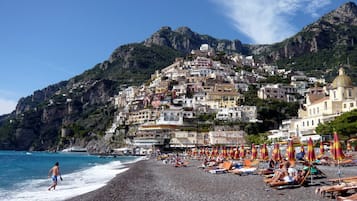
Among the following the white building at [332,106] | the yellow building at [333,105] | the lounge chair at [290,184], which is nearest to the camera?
the lounge chair at [290,184]

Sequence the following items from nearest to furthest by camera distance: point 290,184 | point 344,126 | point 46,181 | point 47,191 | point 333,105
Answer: point 290,184 < point 47,191 < point 46,181 < point 344,126 < point 333,105

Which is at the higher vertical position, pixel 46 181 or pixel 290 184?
pixel 290 184

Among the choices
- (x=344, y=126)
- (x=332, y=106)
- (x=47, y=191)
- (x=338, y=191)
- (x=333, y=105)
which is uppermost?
(x=333, y=105)

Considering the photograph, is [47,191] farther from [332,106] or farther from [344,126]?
[332,106]

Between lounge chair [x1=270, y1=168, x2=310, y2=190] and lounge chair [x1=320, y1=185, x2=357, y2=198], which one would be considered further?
lounge chair [x1=270, y1=168, x2=310, y2=190]

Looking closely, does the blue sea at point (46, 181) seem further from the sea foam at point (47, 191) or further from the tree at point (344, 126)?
the tree at point (344, 126)

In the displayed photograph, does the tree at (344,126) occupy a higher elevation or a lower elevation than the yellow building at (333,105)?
lower

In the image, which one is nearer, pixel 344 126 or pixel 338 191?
pixel 338 191

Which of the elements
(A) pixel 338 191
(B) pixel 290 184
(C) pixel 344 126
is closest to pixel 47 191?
(B) pixel 290 184

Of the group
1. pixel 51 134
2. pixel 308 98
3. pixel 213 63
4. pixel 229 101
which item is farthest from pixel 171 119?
pixel 51 134

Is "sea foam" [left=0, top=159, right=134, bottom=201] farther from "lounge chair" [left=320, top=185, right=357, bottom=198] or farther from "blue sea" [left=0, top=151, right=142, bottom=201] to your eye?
"lounge chair" [left=320, top=185, right=357, bottom=198]

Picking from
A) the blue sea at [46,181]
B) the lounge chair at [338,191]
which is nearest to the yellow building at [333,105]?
the blue sea at [46,181]

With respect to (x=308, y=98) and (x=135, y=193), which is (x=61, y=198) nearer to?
(x=135, y=193)

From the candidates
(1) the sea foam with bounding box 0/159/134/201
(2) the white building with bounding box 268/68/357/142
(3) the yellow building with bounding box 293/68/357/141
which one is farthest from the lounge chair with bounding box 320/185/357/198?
(3) the yellow building with bounding box 293/68/357/141
